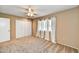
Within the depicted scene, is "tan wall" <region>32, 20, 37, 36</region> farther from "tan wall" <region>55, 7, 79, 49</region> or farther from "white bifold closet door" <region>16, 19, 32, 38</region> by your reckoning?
"tan wall" <region>55, 7, 79, 49</region>

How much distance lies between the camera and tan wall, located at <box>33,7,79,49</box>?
2.05 metres

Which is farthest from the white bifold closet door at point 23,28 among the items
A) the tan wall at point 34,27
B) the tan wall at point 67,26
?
the tan wall at point 67,26

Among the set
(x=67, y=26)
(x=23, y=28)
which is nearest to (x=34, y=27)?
(x=23, y=28)

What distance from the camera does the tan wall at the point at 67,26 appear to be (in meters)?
2.06

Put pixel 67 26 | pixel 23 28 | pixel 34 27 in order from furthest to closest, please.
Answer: pixel 23 28 < pixel 34 27 < pixel 67 26

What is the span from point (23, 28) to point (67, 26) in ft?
4.32

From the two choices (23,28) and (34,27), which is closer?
(34,27)

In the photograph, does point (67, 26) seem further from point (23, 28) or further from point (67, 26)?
point (23, 28)

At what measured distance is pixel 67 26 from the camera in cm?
209

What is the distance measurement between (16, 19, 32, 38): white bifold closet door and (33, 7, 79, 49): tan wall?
88 cm

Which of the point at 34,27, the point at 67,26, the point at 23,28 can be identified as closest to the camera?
the point at 67,26

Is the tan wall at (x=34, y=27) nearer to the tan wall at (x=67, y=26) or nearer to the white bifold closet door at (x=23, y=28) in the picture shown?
the white bifold closet door at (x=23, y=28)

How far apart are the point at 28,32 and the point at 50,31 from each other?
0.77 metres
